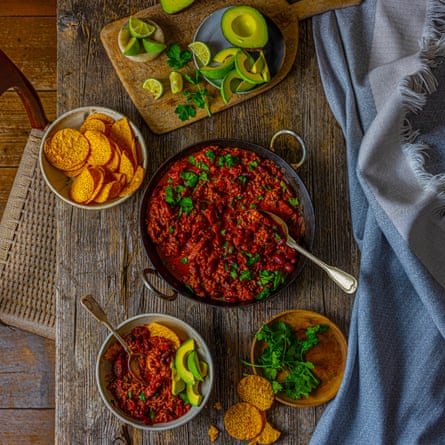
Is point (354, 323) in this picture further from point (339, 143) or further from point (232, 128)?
point (232, 128)

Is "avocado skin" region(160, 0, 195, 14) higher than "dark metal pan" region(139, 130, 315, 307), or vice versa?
"avocado skin" region(160, 0, 195, 14)

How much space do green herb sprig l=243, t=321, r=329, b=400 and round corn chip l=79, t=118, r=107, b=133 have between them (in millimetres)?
940

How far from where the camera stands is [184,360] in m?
2.01

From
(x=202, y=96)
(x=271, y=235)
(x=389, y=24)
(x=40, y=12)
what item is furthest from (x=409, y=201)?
(x=40, y=12)

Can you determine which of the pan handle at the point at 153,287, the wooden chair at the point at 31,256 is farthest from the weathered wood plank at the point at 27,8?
the pan handle at the point at 153,287

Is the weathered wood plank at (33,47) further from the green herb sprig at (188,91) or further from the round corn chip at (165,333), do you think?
the round corn chip at (165,333)

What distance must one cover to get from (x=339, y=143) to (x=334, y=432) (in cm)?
109

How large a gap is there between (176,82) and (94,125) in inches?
13.7

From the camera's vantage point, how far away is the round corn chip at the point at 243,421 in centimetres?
208

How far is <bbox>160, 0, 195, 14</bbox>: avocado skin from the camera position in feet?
7.07

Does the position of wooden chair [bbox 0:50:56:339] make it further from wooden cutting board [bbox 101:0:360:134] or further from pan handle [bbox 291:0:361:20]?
pan handle [bbox 291:0:361:20]

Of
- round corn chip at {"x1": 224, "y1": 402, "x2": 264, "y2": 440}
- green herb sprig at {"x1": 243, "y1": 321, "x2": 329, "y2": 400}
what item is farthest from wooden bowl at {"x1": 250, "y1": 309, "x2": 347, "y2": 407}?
round corn chip at {"x1": 224, "y1": 402, "x2": 264, "y2": 440}

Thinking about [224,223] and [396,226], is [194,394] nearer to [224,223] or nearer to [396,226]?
[224,223]

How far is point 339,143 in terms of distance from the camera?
2.22m
